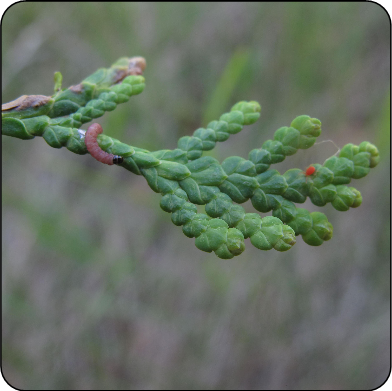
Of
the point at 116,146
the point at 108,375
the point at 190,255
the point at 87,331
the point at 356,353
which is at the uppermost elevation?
the point at 116,146

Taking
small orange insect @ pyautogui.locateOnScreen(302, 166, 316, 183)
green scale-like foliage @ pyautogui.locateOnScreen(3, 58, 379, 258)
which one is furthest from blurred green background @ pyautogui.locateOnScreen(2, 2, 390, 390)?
small orange insect @ pyautogui.locateOnScreen(302, 166, 316, 183)

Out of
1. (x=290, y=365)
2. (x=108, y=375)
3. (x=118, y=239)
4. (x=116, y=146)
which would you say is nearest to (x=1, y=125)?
(x=116, y=146)

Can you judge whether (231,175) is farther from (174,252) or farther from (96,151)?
(174,252)

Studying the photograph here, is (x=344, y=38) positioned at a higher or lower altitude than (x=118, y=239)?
higher

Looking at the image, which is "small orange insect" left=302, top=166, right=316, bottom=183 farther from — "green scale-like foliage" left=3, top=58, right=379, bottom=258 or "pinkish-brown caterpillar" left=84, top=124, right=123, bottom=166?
"pinkish-brown caterpillar" left=84, top=124, right=123, bottom=166

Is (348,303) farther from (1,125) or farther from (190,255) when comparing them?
(1,125)

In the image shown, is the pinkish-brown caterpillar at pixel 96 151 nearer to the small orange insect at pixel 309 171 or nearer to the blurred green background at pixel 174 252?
the small orange insect at pixel 309 171

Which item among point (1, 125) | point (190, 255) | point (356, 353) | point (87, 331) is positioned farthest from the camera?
point (190, 255)

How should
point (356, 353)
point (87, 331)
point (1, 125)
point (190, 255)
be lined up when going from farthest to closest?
point (190, 255) < point (87, 331) < point (356, 353) < point (1, 125)

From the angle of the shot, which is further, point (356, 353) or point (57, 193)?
point (57, 193)
